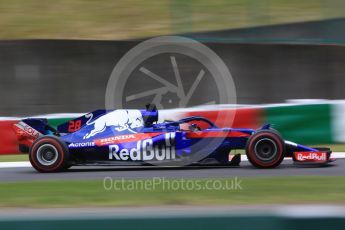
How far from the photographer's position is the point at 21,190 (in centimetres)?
875

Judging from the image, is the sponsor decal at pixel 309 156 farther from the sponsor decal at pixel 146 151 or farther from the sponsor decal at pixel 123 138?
the sponsor decal at pixel 123 138

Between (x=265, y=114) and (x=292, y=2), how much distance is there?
17.5ft

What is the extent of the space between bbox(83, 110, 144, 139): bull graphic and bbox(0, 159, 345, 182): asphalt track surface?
2.33 feet

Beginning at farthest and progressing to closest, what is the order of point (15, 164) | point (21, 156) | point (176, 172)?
point (21, 156), point (15, 164), point (176, 172)

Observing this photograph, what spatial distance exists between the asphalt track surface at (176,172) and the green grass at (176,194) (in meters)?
0.64

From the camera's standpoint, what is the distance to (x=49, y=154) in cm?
1074

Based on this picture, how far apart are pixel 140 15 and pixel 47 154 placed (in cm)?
1056

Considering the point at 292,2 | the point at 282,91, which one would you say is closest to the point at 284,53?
the point at 282,91

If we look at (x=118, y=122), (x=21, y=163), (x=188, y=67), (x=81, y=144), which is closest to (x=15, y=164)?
(x=21, y=163)

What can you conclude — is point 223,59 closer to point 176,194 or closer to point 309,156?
point 309,156

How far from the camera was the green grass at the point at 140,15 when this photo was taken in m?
17.7

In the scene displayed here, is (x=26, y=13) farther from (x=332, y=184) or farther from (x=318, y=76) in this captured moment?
(x=332, y=184)

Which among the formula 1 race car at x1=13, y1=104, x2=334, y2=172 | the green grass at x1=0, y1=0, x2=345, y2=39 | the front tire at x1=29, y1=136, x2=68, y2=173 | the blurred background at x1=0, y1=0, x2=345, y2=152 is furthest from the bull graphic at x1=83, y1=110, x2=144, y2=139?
the green grass at x1=0, y1=0, x2=345, y2=39

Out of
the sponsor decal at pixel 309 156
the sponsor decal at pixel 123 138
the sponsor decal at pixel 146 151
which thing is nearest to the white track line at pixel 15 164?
the sponsor decal at pixel 123 138
